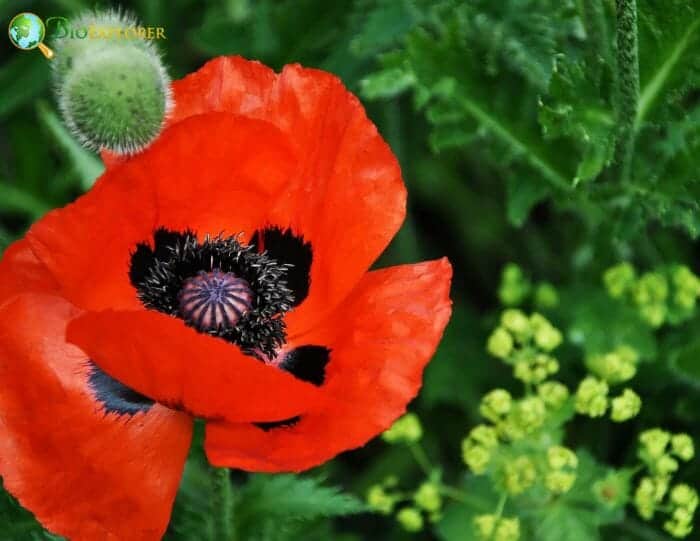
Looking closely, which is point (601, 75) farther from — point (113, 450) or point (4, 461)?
point (4, 461)

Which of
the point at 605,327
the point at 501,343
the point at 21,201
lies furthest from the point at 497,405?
the point at 21,201

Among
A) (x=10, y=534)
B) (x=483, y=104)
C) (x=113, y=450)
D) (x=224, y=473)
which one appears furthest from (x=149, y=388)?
(x=483, y=104)

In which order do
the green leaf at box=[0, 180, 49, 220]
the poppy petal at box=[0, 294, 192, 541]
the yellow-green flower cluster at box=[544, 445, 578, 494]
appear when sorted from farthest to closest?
1. the green leaf at box=[0, 180, 49, 220]
2. the yellow-green flower cluster at box=[544, 445, 578, 494]
3. the poppy petal at box=[0, 294, 192, 541]

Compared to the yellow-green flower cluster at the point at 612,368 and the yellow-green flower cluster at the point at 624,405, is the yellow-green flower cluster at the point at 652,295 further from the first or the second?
the yellow-green flower cluster at the point at 624,405

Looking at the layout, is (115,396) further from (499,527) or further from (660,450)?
(660,450)

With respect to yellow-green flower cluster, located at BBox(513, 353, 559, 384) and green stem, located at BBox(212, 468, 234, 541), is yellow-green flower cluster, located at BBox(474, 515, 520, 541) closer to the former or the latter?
yellow-green flower cluster, located at BBox(513, 353, 559, 384)

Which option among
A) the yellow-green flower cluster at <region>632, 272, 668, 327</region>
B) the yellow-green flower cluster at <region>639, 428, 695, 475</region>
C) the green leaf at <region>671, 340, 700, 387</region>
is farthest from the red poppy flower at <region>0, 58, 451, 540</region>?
the green leaf at <region>671, 340, 700, 387</region>

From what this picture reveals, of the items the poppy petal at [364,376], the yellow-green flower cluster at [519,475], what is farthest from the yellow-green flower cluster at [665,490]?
the poppy petal at [364,376]
